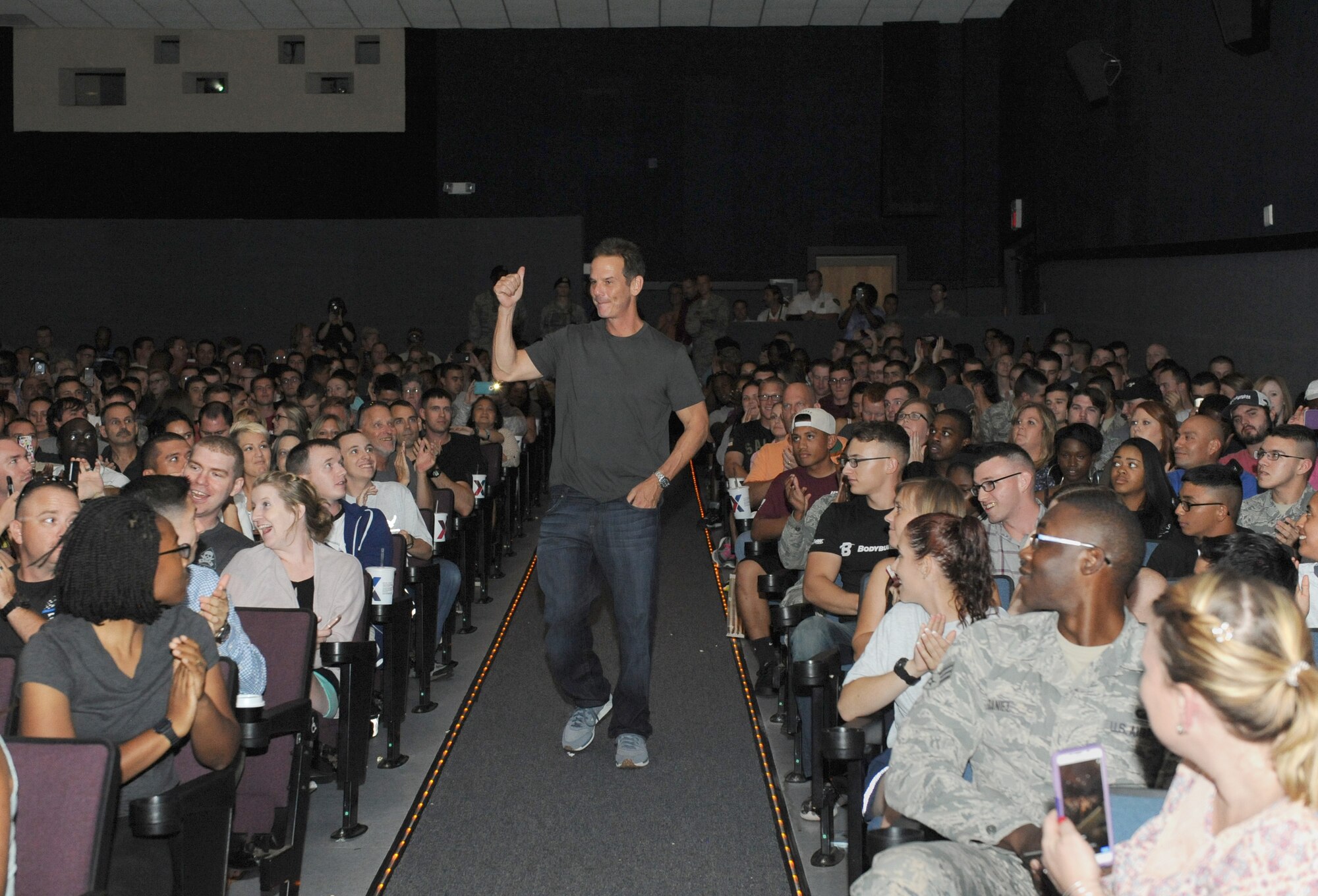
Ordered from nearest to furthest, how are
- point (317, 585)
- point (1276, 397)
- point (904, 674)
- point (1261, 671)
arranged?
point (1261, 671), point (904, 674), point (317, 585), point (1276, 397)

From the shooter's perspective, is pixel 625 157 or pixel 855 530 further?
pixel 625 157

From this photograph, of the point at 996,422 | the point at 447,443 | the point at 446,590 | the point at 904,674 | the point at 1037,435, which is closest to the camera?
the point at 904,674

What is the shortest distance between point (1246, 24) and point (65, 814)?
896 centimetres

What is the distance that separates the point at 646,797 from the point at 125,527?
2.31 m

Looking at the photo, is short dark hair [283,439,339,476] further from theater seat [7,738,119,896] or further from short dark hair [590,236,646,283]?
theater seat [7,738,119,896]

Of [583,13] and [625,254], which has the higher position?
[583,13]

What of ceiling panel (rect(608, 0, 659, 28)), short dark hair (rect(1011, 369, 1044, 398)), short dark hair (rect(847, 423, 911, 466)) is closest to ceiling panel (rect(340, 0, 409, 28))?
ceiling panel (rect(608, 0, 659, 28))

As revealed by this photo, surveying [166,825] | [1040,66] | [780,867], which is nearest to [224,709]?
[166,825]

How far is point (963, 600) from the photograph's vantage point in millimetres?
3340

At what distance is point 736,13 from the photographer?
16.8m

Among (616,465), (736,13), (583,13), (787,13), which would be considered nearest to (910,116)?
(787,13)

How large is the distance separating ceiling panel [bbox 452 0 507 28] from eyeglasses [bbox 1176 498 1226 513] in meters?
13.1

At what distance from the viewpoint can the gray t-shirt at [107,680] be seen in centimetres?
271

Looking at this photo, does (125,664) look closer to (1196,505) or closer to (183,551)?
(183,551)
